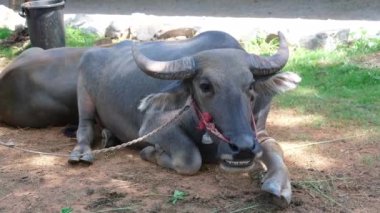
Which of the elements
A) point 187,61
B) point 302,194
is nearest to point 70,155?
point 187,61

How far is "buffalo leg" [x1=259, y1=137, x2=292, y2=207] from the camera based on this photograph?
4285mm

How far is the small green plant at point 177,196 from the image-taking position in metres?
4.48

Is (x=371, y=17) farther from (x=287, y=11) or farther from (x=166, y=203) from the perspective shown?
(x=166, y=203)

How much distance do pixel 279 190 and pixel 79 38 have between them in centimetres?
626

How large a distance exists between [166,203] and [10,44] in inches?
248

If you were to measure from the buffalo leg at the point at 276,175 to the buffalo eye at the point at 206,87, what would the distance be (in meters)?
0.68

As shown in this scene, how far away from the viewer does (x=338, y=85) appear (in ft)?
24.1

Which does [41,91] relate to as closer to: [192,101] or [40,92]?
[40,92]

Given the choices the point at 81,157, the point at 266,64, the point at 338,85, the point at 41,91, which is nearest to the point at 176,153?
the point at 81,157

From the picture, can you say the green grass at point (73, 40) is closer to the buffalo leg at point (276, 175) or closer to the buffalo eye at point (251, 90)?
the buffalo leg at point (276, 175)

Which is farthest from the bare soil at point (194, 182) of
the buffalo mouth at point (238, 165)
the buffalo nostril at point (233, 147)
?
the buffalo nostril at point (233, 147)

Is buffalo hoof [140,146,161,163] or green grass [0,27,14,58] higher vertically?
buffalo hoof [140,146,161,163]

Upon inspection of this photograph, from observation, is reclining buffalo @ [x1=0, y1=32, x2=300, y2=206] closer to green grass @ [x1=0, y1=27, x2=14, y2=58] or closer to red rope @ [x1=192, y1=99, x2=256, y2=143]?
red rope @ [x1=192, y1=99, x2=256, y2=143]

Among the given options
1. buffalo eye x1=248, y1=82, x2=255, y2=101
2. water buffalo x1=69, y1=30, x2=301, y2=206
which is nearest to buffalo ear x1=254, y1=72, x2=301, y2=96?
water buffalo x1=69, y1=30, x2=301, y2=206
